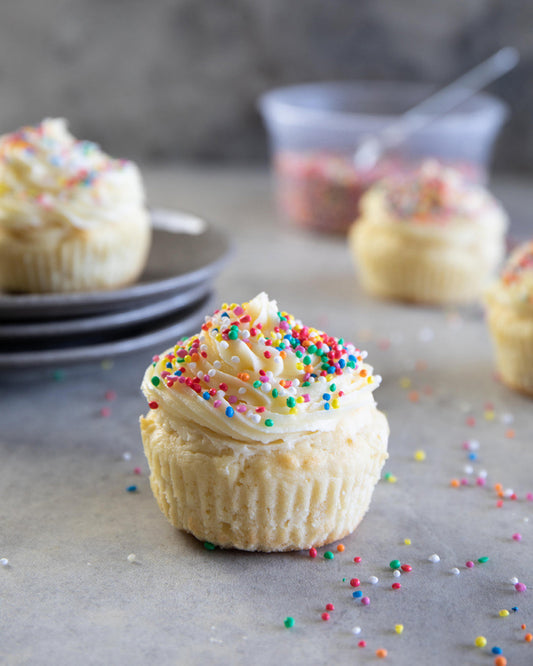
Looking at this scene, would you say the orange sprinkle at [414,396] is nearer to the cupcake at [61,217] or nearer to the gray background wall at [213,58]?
the cupcake at [61,217]

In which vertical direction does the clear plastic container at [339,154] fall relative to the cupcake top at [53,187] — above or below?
below

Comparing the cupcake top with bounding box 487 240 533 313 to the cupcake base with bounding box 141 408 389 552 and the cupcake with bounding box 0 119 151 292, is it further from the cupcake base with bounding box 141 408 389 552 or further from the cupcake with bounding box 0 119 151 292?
the cupcake with bounding box 0 119 151 292

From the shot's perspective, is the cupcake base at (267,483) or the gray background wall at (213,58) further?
the gray background wall at (213,58)

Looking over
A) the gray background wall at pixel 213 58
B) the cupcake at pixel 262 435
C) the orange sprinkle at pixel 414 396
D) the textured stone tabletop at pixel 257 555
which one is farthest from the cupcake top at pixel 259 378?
the gray background wall at pixel 213 58

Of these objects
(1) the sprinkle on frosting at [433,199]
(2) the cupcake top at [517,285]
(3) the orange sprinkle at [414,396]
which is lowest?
(3) the orange sprinkle at [414,396]

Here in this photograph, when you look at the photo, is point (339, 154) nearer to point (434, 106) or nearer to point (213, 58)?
point (434, 106)

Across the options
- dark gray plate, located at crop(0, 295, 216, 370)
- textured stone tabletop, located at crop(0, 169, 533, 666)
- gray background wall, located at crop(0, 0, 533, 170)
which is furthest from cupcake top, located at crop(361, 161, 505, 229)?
gray background wall, located at crop(0, 0, 533, 170)

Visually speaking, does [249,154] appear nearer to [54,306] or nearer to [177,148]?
[177,148]
